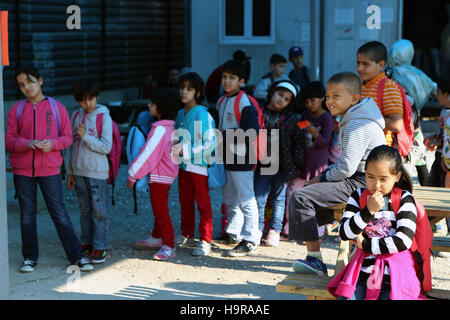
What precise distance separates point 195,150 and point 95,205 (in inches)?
38.2

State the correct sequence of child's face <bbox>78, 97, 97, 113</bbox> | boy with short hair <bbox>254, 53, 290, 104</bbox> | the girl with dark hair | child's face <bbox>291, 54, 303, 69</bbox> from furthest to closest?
child's face <bbox>291, 54, 303, 69</bbox> < boy with short hair <bbox>254, 53, 290, 104</bbox> < child's face <bbox>78, 97, 97, 113</bbox> < the girl with dark hair

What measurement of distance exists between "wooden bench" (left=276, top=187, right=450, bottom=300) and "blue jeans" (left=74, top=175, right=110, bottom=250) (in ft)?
6.76

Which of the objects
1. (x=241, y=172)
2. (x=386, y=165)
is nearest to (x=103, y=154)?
(x=241, y=172)

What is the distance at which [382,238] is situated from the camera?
381 cm

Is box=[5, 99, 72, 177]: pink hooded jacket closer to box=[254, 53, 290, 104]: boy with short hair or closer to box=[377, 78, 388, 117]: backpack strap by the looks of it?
box=[377, 78, 388, 117]: backpack strap

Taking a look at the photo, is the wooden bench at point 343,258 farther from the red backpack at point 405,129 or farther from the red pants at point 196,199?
the red pants at point 196,199

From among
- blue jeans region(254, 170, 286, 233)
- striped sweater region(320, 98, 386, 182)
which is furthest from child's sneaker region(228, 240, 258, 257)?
striped sweater region(320, 98, 386, 182)

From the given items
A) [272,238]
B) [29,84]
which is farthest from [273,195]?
[29,84]

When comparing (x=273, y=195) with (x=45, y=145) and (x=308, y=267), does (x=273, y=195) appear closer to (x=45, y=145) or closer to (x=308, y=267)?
(x=308, y=267)

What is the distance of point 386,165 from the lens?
3.80m

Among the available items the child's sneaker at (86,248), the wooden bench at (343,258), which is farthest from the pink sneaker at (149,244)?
the wooden bench at (343,258)

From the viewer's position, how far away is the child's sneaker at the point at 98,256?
5824 millimetres

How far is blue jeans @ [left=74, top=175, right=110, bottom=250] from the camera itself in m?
5.87
